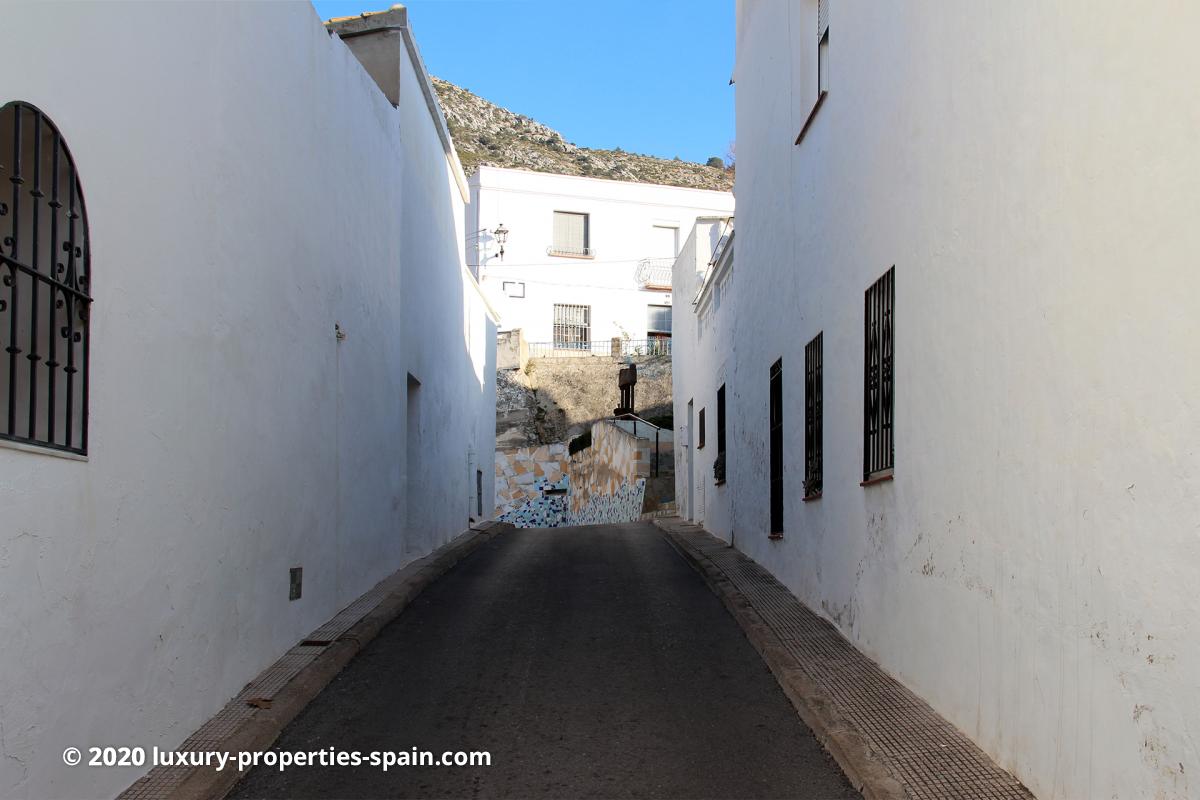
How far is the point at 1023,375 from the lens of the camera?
4.26 metres

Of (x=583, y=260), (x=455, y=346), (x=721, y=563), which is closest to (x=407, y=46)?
(x=455, y=346)

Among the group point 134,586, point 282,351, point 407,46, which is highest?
point 407,46

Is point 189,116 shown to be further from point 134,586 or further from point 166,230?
point 134,586

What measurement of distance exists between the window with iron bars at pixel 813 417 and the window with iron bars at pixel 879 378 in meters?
1.45

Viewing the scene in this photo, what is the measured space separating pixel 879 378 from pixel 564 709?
295 cm

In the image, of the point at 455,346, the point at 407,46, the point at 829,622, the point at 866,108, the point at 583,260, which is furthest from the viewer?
the point at 583,260

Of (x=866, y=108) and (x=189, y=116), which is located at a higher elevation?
(x=866, y=108)

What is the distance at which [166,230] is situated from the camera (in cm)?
495

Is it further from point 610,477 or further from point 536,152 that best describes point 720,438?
point 536,152

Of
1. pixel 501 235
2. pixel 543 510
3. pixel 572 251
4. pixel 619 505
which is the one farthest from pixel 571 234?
pixel 619 505

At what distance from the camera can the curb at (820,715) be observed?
14.9ft

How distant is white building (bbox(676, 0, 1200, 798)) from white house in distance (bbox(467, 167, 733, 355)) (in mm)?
27066

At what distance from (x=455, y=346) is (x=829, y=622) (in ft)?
33.6

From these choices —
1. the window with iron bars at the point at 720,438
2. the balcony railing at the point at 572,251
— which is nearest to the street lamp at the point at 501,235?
the balcony railing at the point at 572,251
